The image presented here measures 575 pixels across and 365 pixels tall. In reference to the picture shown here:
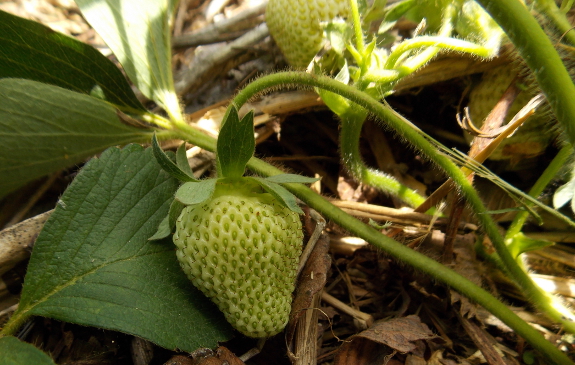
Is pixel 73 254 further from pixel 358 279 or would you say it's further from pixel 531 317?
pixel 531 317

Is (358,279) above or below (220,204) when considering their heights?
below

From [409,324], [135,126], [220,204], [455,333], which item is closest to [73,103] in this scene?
[135,126]

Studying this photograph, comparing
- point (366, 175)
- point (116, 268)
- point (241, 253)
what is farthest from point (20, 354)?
point (366, 175)

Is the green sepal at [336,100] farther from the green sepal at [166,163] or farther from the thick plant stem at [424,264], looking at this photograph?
the green sepal at [166,163]

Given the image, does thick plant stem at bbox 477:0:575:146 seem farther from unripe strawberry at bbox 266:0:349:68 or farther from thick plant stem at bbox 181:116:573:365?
unripe strawberry at bbox 266:0:349:68

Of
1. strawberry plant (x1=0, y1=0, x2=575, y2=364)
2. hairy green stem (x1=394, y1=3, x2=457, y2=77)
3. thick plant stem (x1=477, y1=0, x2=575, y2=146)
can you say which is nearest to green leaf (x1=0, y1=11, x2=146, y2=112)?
strawberry plant (x1=0, y1=0, x2=575, y2=364)

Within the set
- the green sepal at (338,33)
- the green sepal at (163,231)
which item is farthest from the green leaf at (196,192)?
the green sepal at (338,33)
